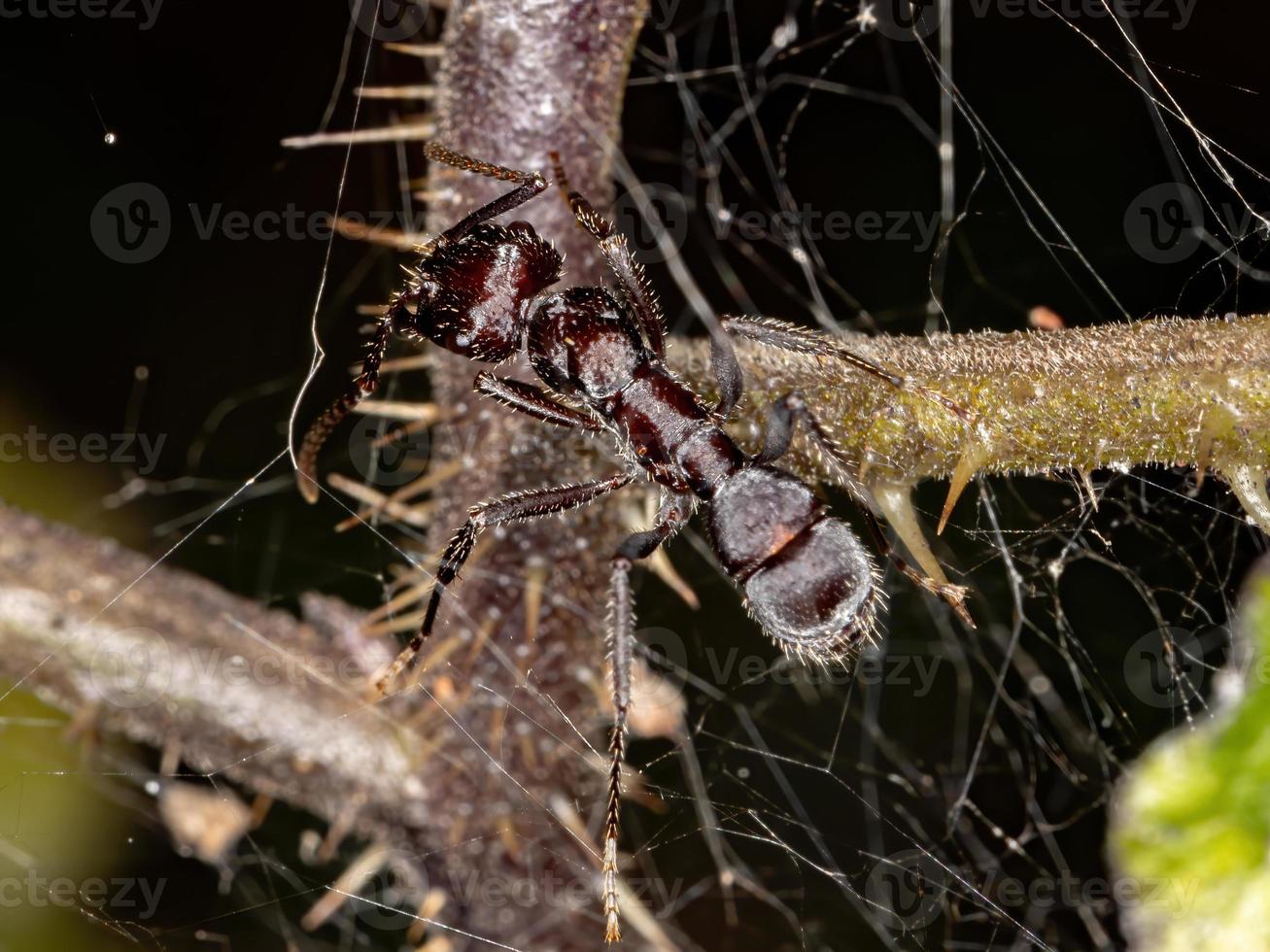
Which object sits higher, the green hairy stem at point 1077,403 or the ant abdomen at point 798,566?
the green hairy stem at point 1077,403

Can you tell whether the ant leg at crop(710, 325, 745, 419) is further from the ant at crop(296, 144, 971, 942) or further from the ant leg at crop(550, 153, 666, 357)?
the ant leg at crop(550, 153, 666, 357)

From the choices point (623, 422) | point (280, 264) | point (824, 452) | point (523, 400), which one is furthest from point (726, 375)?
point (280, 264)

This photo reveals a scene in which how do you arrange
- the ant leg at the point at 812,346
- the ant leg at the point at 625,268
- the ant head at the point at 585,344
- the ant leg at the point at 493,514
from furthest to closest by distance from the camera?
the ant head at the point at 585,344, the ant leg at the point at 625,268, the ant leg at the point at 493,514, the ant leg at the point at 812,346

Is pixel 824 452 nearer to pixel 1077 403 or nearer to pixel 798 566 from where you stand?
pixel 1077 403

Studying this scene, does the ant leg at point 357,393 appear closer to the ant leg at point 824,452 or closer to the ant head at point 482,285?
the ant head at point 482,285

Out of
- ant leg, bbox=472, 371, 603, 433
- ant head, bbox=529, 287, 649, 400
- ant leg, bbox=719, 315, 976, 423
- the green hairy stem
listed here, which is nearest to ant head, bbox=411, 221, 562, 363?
ant head, bbox=529, 287, 649, 400

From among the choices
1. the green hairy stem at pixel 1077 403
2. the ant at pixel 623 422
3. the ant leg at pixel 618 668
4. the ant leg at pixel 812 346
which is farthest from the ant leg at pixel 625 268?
the green hairy stem at pixel 1077 403

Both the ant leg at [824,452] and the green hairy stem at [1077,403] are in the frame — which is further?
the ant leg at [824,452]
